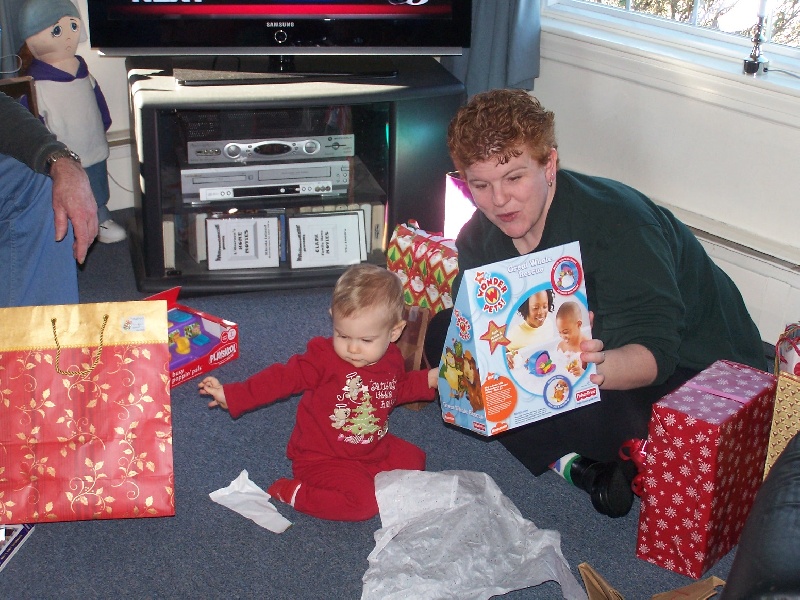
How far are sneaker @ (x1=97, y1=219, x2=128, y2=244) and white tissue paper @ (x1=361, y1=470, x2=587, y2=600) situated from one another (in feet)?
5.28

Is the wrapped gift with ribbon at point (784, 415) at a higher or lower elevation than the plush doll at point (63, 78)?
lower

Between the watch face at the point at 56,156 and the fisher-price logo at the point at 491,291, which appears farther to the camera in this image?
the watch face at the point at 56,156

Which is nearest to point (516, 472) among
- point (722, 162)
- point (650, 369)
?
point (650, 369)

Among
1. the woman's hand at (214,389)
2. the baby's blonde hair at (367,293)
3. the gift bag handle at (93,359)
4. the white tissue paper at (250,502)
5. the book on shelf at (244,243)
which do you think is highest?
the baby's blonde hair at (367,293)

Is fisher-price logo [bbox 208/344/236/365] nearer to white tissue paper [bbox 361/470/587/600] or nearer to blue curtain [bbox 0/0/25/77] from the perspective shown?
white tissue paper [bbox 361/470/587/600]

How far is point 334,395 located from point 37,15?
1591 millimetres

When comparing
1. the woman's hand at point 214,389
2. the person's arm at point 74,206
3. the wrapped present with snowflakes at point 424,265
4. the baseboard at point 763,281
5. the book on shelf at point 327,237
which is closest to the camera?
the woman's hand at point 214,389

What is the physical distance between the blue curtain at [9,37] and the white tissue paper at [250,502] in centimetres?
154

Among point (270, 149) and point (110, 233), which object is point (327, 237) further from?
point (110, 233)

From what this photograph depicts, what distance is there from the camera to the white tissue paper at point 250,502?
1.91 m

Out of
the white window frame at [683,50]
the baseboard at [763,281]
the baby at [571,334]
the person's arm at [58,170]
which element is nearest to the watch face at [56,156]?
the person's arm at [58,170]

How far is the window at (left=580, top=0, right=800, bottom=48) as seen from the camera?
255 centimetres

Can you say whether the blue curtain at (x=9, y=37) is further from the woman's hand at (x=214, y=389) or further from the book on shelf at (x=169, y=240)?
the woman's hand at (x=214, y=389)

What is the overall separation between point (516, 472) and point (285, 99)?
4.03ft
